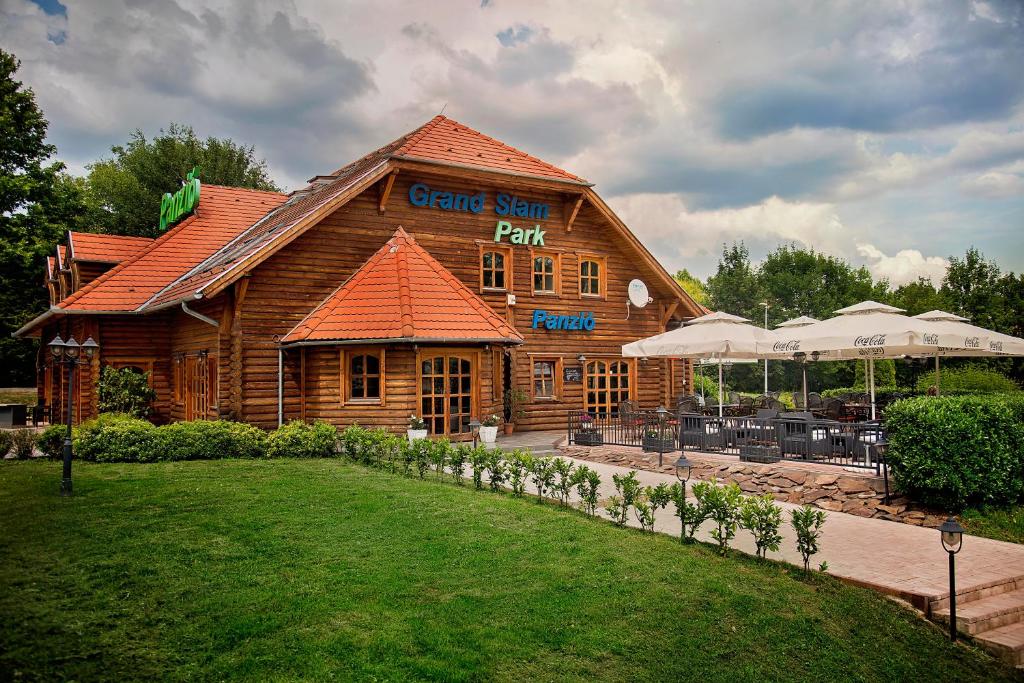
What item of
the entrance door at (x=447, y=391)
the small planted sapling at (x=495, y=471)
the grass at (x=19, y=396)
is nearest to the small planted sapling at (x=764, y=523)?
the small planted sapling at (x=495, y=471)

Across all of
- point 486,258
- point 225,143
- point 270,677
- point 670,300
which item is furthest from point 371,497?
point 225,143

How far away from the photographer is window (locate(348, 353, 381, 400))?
17578 millimetres

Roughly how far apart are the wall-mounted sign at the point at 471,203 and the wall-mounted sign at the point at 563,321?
3.04 meters

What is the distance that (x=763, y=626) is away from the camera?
22.6ft

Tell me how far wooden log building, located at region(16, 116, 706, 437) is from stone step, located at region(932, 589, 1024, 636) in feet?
38.3

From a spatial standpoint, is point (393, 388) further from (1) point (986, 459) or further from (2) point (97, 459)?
(1) point (986, 459)

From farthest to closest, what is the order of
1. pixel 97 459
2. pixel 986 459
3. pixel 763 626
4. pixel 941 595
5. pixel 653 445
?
pixel 653 445 → pixel 97 459 → pixel 986 459 → pixel 941 595 → pixel 763 626

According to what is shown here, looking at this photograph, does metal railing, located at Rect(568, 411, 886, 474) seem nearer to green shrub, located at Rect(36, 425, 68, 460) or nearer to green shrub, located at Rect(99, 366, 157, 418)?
green shrub, located at Rect(36, 425, 68, 460)

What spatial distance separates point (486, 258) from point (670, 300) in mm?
6956

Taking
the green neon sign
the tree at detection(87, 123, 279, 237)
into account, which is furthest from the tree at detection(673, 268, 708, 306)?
the green neon sign

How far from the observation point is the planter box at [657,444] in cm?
1513

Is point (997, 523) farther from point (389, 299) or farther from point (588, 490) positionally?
point (389, 299)

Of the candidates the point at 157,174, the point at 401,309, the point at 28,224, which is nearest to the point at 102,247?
the point at 28,224

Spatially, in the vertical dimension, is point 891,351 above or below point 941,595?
above
